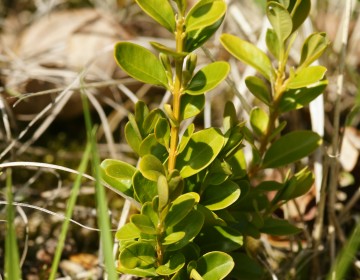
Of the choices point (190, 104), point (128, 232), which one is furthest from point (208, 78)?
point (128, 232)

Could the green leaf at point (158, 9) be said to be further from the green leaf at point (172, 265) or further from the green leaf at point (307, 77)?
the green leaf at point (172, 265)

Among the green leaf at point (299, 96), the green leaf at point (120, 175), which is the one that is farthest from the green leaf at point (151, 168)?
the green leaf at point (299, 96)

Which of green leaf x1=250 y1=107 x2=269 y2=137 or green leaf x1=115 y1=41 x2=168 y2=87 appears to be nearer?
green leaf x1=115 y1=41 x2=168 y2=87

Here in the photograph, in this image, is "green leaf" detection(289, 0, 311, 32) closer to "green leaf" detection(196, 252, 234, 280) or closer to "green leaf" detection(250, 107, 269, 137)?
"green leaf" detection(250, 107, 269, 137)

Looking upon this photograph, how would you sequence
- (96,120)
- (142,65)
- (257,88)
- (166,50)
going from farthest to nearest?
(96,120), (257,88), (142,65), (166,50)

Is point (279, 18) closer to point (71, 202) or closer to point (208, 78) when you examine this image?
point (208, 78)

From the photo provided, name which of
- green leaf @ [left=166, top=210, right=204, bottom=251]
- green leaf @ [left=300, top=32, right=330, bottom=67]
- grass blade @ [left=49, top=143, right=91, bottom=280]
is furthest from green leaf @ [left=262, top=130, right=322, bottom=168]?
grass blade @ [left=49, top=143, right=91, bottom=280]
